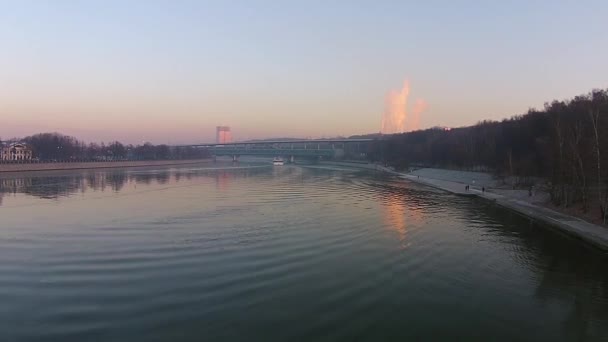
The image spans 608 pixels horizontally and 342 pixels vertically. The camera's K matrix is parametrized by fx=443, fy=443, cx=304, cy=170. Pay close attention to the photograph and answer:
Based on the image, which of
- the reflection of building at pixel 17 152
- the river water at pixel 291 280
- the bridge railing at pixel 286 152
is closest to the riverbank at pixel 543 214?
the river water at pixel 291 280

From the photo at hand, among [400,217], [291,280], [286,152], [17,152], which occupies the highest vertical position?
[286,152]

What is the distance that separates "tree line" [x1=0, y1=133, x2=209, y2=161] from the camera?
101125mm

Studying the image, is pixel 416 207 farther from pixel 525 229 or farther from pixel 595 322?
pixel 595 322

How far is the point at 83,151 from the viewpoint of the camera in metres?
118

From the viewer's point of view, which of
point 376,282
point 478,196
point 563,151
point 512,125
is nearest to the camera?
point 376,282

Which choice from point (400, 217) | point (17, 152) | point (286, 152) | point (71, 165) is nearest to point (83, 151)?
point (17, 152)

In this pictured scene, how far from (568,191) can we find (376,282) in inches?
914

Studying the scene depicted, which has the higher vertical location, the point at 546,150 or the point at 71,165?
the point at 546,150

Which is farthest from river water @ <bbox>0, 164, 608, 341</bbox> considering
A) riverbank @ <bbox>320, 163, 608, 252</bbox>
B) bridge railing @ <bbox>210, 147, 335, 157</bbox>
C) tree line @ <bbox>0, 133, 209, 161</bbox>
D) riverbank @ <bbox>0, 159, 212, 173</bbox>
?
bridge railing @ <bbox>210, 147, 335, 157</bbox>

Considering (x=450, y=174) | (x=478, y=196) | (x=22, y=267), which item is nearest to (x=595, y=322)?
(x=22, y=267)

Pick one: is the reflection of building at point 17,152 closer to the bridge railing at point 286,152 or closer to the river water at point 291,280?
the bridge railing at point 286,152

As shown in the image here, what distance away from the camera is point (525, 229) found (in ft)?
78.8

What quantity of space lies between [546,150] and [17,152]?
372 ft

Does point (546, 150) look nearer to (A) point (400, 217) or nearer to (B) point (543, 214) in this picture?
(B) point (543, 214)
